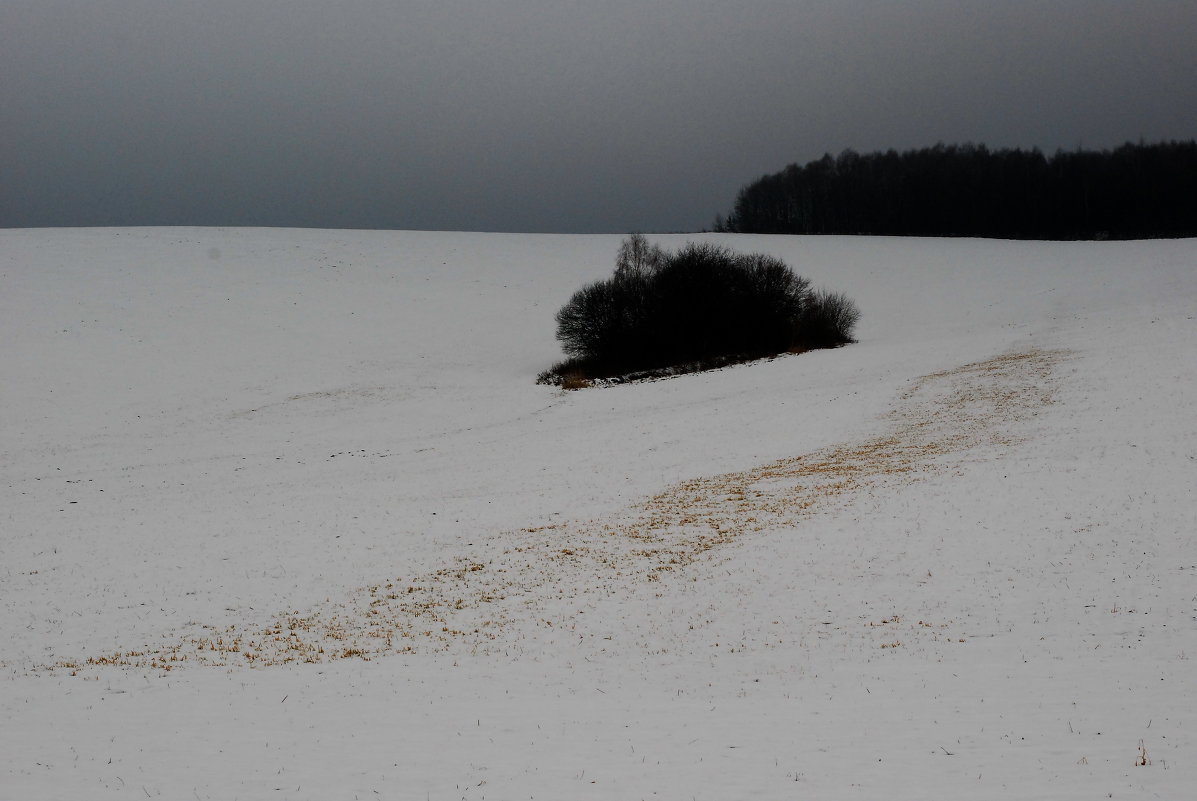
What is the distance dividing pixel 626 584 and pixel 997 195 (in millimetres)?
108372

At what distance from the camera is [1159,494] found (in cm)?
1479

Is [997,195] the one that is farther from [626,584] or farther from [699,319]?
[626,584]

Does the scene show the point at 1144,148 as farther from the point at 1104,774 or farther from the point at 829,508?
the point at 1104,774

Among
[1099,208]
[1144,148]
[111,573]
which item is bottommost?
[111,573]

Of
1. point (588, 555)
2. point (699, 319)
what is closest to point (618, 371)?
point (699, 319)

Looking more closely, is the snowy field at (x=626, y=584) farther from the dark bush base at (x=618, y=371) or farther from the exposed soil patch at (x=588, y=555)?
the dark bush base at (x=618, y=371)

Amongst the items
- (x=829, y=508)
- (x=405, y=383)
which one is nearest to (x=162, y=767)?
(x=829, y=508)

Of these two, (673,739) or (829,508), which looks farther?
(829,508)

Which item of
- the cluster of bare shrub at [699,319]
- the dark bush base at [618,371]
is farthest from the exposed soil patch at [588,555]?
the cluster of bare shrub at [699,319]

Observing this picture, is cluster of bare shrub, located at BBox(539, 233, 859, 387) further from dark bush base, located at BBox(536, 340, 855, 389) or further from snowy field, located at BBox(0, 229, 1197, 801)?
snowy field, located at BBox(0, 229, 1197, 801)

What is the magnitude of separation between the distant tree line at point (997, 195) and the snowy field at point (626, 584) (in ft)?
224

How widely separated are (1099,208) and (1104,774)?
374 feet

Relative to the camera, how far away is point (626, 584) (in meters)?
14.0

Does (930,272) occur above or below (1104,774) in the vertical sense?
above
